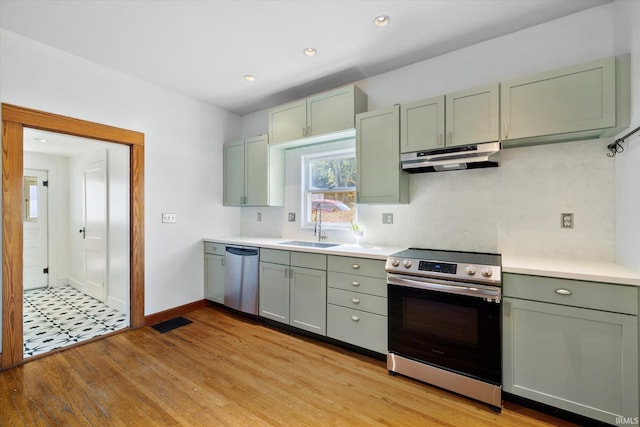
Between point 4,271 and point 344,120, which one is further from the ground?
point 344,120

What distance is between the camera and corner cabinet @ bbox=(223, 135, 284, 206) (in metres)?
3.61

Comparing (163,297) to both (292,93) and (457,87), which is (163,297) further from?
(457,87)

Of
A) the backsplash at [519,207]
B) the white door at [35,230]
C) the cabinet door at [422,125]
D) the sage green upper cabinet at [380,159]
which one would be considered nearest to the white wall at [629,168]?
the backsplash at [519,207]

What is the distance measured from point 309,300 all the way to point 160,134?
8.62ft

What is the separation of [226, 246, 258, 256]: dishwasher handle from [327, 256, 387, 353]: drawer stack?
1.03 meters

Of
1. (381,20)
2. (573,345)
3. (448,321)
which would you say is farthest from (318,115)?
(573,345)

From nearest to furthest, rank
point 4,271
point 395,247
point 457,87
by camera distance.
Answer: point 4,271, point 457,87, point 395,247

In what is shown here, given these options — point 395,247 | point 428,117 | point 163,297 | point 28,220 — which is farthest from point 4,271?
point 428,117

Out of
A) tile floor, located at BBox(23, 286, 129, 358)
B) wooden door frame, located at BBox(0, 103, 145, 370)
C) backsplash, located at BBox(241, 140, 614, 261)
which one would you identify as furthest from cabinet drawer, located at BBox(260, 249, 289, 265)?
wooden door frame, located at BBox(0, 103, 145, 370)

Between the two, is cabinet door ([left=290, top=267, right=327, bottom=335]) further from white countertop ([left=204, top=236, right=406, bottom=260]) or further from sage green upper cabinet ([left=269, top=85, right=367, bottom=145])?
sage green upper cabinet ([left=269, top=85, right=367, bottom=145])

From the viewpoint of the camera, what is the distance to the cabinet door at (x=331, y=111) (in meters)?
2.87

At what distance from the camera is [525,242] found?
7.53 ft

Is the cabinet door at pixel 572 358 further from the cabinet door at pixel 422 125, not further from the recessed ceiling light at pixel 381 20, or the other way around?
the recessed ceiling light at pixel 381 20

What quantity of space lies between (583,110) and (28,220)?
701cm
